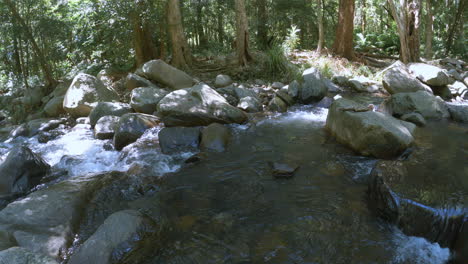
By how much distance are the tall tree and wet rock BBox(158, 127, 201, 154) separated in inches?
311

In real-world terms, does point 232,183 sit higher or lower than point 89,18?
lower

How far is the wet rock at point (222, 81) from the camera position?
30.3 feet

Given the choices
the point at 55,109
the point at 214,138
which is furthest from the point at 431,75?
the point at 55,109

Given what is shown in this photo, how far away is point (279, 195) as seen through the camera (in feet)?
13.4

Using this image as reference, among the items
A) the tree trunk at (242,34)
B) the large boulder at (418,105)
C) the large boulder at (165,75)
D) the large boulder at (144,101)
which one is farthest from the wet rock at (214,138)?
the tree trunk at (242,34)

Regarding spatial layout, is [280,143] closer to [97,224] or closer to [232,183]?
[232,183]

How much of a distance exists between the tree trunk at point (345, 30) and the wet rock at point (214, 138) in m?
7.94

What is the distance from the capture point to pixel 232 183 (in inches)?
176

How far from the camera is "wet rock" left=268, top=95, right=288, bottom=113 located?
782cm

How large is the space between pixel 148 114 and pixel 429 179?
5.63m

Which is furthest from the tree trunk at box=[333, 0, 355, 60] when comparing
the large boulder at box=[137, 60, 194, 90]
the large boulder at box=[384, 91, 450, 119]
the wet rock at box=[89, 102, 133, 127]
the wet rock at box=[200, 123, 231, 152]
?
the wet rock at box=[89, 102, 133, 127]

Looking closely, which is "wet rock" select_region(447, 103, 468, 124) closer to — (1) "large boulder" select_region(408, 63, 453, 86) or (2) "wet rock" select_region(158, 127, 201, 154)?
(1) "large boulder" select_region(408, 63, 453, 86)

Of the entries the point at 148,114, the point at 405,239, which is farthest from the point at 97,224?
the point at 148,114

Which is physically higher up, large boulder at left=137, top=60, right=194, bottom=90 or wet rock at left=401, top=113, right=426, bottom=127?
large boulder at left=137, top=60, right=194, bottom=90
